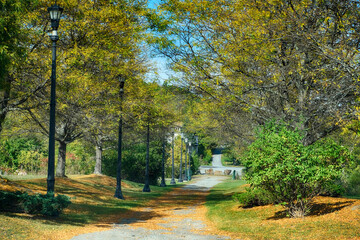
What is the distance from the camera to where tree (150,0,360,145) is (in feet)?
41.7

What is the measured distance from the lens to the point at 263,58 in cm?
1463

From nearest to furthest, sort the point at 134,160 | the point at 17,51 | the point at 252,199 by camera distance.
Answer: the point at 17,51 < the point at 252,199 < the point at 134,160

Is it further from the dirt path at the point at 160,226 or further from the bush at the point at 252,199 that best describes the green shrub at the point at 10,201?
the bush at the point at 252,199

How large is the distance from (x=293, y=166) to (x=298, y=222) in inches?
67.3

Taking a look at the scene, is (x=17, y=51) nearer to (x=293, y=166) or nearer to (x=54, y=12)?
(x=54, y=12)

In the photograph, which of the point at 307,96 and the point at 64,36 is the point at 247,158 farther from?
the point at 64,36

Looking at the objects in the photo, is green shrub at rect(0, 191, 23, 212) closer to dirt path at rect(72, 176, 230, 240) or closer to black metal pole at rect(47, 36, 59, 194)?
black metal pole at rect(47, 36, 59, 194)

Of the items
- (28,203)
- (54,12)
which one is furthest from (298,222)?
(54,12)

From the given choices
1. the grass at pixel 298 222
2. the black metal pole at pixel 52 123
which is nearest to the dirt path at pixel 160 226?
the grass at pixel 298 222

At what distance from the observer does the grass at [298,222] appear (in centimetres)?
1061

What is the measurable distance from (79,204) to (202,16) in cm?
971

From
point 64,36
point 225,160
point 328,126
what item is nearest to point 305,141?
point 328,126

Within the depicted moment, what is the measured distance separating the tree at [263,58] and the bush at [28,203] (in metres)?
6.83

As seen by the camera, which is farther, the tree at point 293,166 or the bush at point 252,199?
the bush at point 252,199
